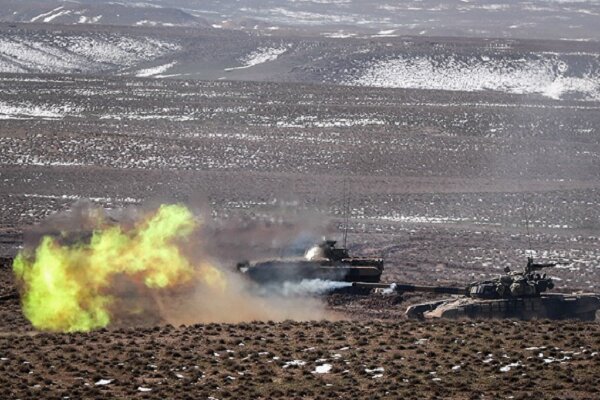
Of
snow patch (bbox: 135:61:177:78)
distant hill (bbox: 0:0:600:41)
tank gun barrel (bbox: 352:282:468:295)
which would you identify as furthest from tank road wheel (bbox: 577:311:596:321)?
distant hill (bbox: 0:0:600:41)

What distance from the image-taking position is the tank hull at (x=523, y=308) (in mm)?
36000

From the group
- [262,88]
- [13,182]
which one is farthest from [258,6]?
[13,182]

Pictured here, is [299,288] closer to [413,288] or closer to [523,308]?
[413,288]

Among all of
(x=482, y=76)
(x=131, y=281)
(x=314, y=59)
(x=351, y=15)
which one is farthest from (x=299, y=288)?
A: (x=351, y=15)

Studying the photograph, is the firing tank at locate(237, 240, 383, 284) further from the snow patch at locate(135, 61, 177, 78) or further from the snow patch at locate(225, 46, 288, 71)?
the snow patch at locate(225, 46, 288, 71)

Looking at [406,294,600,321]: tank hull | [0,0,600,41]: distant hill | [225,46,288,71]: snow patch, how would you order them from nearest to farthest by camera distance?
[406,294,600,321]: tank hull → [225,46,288,71]: snow patch → [0,0,600,41]: distant hill

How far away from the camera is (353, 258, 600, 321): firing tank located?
118 feet

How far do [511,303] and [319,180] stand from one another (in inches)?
899

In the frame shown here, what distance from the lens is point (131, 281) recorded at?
3738 cm

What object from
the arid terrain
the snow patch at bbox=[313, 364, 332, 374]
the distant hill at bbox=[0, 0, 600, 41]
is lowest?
the distant hill at bbox=[0, 0, 600, 41]

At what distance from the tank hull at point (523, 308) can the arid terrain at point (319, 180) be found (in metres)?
2.10

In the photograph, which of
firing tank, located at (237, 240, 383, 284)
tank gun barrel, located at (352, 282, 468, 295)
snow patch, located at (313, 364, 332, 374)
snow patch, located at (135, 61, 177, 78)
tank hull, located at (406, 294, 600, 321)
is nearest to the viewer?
snow patch, located at (313, 364, 332, 374)

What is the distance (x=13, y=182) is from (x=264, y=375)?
31.3 m

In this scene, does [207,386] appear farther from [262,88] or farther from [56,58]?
[56,58]
